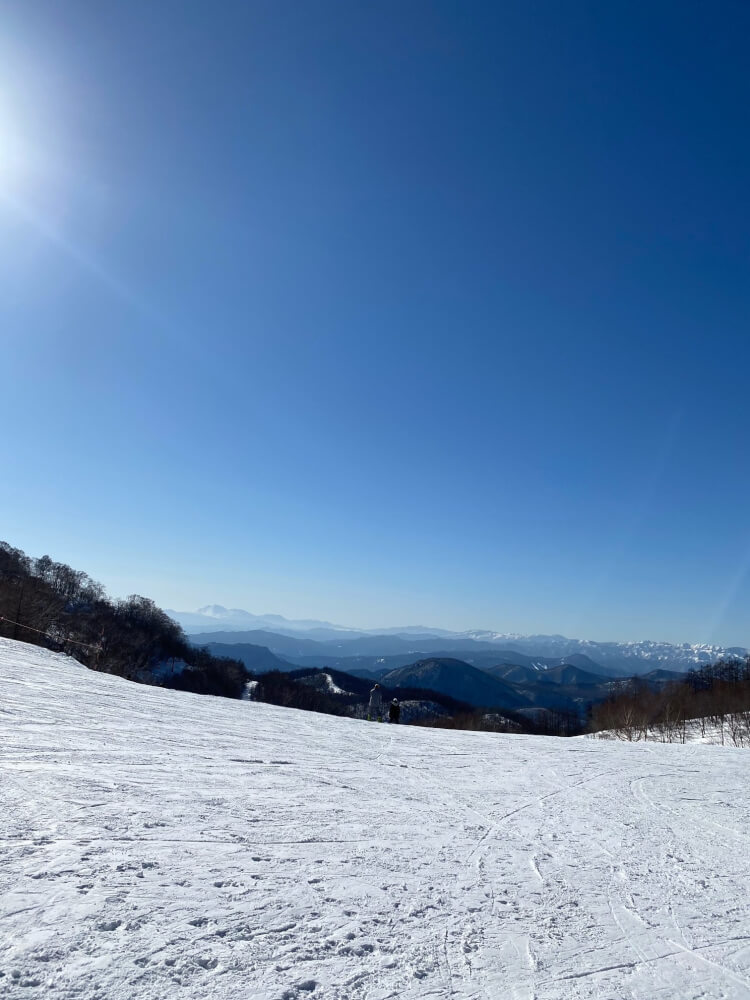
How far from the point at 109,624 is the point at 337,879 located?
10373 centimetres

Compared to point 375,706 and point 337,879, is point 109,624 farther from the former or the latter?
point 337,879

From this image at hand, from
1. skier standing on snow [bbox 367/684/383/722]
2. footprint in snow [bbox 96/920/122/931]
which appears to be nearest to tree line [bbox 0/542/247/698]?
skier standing on snow [bbox 367/684/383/722]

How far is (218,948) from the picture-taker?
3.70m

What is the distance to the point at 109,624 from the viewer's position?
311 ft

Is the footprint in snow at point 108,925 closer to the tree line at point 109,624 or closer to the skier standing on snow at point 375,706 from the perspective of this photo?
the skier standing on snow at point 375,706

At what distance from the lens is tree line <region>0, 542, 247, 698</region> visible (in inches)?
2601

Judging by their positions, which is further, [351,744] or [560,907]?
[351,744]

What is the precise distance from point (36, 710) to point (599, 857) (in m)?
10.2

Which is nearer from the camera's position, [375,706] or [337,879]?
[337,879]

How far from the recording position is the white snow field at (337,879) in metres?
3.57

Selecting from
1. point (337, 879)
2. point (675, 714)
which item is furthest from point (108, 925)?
point (675, 714)

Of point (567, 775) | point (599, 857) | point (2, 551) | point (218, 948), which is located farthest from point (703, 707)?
point (2, 551)

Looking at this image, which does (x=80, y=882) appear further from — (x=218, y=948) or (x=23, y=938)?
(x=218, y=948)

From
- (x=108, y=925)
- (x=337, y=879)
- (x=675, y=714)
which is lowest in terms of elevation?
(x=675, y=714)
